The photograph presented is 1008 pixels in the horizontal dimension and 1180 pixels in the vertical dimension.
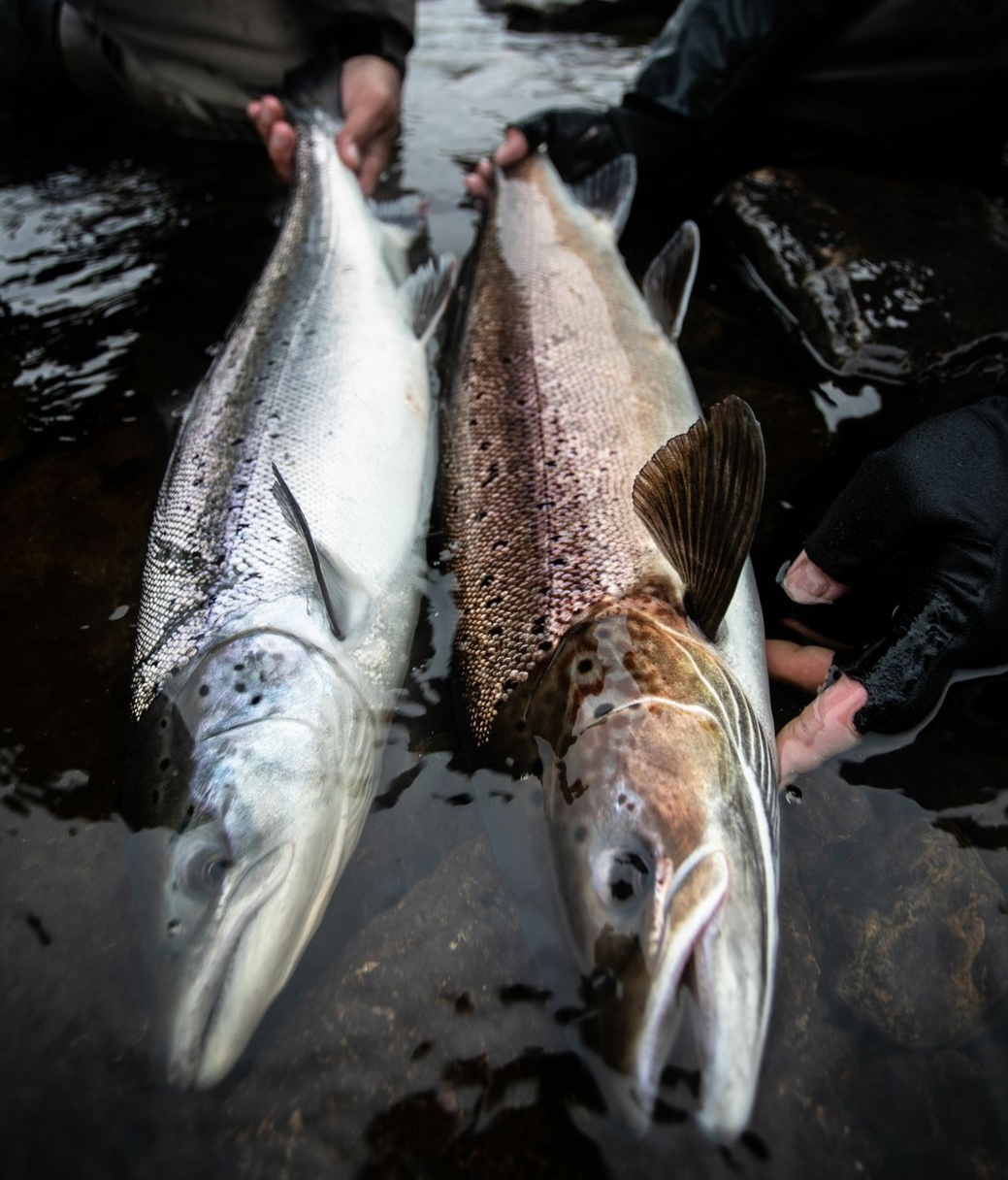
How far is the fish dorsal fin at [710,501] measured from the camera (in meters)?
2.09

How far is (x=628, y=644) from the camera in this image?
202 centimetres

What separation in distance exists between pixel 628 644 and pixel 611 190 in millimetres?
3014

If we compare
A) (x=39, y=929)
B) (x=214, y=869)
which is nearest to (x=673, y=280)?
(x=214, y=869)

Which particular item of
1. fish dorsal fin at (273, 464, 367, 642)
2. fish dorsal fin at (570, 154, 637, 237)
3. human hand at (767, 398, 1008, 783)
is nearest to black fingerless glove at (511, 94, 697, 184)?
fish dorsal fin at (570, 154, 637, 237)

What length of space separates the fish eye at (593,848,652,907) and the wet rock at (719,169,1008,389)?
260 centimetres

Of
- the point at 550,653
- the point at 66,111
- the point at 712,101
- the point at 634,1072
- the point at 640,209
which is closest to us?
the point at 634,1072

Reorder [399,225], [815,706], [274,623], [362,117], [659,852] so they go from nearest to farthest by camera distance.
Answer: [659,852] → [815,706] → [274,623] → [399,225] → [362,117]

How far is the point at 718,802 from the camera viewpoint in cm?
171

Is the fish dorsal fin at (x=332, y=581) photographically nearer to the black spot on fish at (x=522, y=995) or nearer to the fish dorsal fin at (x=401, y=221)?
the black spot on fish at (x=522, y=995)

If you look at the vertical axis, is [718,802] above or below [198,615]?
above

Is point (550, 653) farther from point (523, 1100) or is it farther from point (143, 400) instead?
point (143, 400)

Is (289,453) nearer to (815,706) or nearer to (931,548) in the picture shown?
(815,706)

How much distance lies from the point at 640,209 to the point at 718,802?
4.03 m

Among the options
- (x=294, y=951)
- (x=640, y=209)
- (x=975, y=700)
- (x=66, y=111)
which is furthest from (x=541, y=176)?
(x=66, y=111)
